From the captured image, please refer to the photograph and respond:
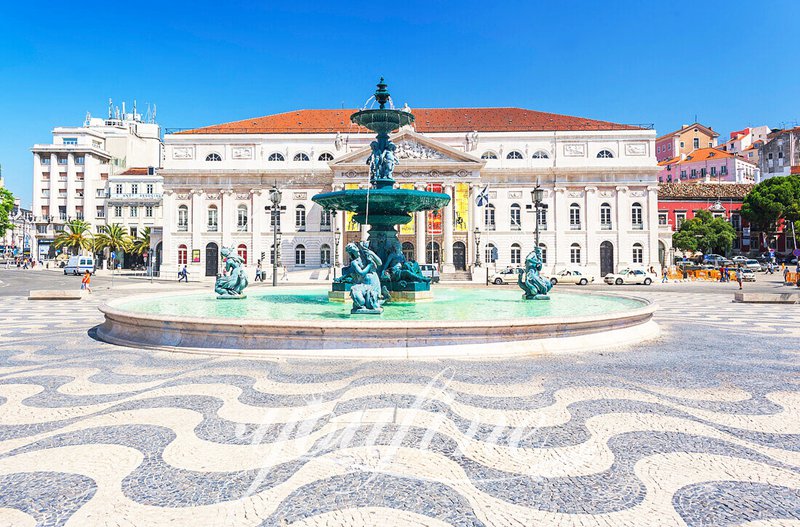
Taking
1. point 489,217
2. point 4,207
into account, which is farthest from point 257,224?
point 4,207

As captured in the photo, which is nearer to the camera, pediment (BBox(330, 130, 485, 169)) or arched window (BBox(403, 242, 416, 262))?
pediment (BBox(330, 130, 485, 169))

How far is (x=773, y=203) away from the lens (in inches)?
2105

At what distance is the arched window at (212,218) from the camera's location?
4578 centimetres

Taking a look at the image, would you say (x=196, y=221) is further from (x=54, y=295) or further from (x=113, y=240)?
(x=54, y=295)

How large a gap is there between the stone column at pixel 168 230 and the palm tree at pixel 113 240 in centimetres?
1648

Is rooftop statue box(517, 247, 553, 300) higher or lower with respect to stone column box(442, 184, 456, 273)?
lower

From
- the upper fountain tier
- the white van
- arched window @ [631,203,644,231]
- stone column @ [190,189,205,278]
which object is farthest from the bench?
arched window @ [631,203,644,231]

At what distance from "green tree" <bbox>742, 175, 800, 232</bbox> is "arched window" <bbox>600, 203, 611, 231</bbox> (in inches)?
909

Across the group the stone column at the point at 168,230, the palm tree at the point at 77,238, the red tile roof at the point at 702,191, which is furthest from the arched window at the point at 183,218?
the red tile roof at the point at 702,191

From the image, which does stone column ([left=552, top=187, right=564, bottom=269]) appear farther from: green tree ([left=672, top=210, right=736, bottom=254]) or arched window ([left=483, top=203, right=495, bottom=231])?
green tree ([left=672, top=210, right=736, bottom=254])

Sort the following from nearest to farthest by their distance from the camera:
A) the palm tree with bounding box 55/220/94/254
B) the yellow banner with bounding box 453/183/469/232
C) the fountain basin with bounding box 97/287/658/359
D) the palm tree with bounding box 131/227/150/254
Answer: the fountain basin with bounding box 97/287/658/359 < the yellow banner with bounding box 453/183/469/232 < the palm tree with bounding box 131/227/150/254 < the palm tree with bounding box 55/220/94/254

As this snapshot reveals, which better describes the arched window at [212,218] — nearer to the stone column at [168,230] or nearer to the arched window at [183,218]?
the arched window at [183,218]

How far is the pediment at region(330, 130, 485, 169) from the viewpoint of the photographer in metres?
42.4

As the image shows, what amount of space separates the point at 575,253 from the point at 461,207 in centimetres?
1171
